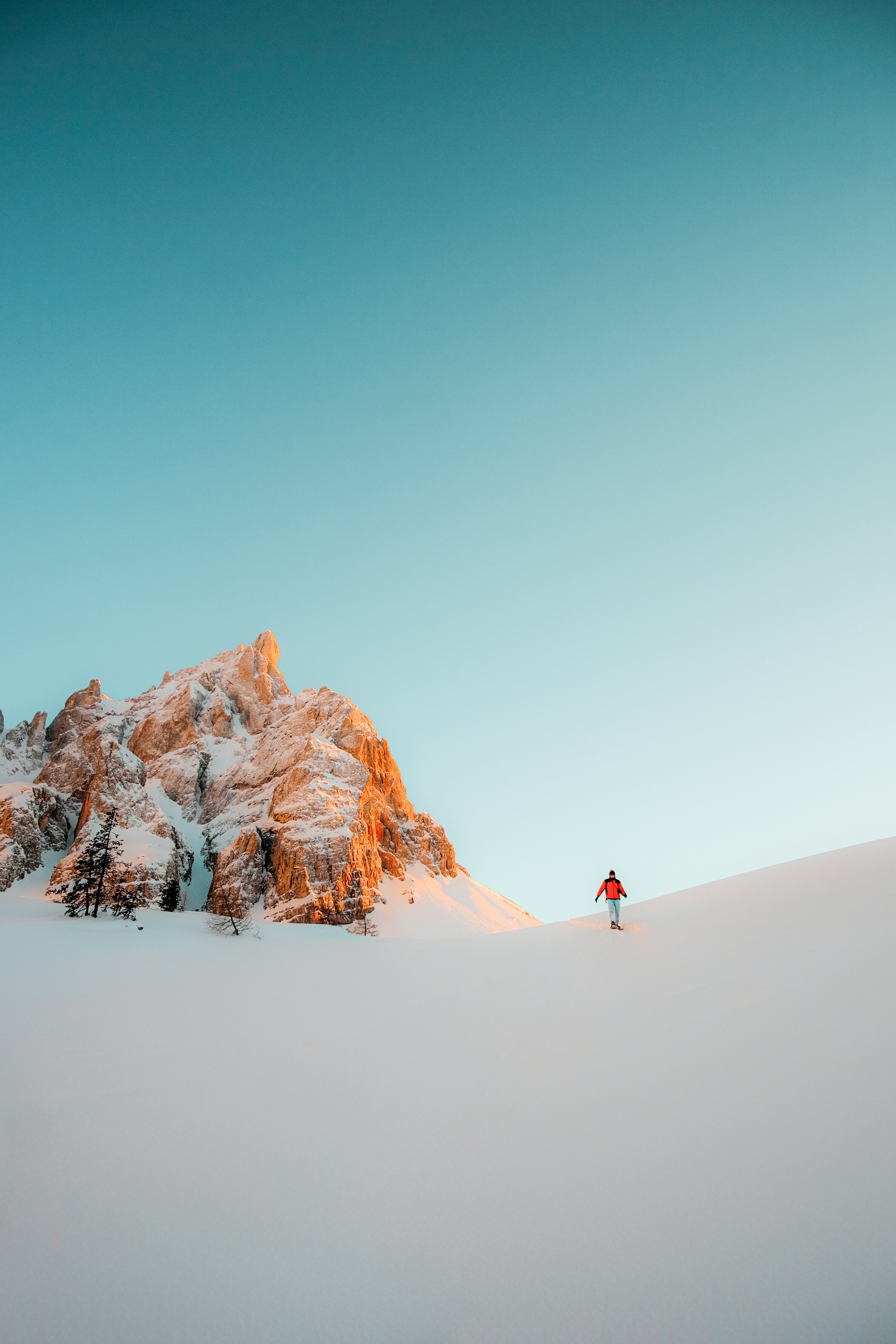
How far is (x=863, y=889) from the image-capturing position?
9.59 metres

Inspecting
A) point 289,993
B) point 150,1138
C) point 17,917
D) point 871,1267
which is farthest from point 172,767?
point 871,1267

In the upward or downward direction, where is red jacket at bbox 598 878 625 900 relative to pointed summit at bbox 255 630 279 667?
downward

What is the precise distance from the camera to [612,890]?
13016 mm

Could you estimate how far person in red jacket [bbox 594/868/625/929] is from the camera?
12.9m

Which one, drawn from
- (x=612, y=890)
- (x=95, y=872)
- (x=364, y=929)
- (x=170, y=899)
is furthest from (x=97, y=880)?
(x=612, y=890)

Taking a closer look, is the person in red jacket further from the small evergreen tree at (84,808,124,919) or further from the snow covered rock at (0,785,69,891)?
the snow covered rock at (0,785,69,891)

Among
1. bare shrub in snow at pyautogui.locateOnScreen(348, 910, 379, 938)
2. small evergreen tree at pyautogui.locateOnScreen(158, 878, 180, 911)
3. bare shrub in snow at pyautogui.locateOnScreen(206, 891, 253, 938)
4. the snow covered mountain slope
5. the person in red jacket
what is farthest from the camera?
the snow covered mountain slope

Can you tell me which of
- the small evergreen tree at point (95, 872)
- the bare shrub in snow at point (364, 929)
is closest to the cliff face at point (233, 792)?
the bare shrub in snow at point (364, 929)

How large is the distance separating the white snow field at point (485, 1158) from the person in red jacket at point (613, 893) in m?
3.41

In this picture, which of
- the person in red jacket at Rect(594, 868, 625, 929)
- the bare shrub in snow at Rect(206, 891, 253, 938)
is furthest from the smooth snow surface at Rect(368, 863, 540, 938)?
the person in red jacket at Rect(594, 868, 625, 929)

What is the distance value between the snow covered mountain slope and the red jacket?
39581 millimetres

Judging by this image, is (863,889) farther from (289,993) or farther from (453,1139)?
(289,993)

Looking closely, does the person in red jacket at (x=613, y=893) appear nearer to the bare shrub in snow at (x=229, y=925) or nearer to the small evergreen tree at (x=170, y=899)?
the bare shrub in snow at (x=229, y=925)

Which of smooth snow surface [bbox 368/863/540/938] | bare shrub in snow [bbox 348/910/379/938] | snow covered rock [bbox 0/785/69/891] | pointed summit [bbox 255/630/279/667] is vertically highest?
pointed summit [bbox 255/630/279/667]
